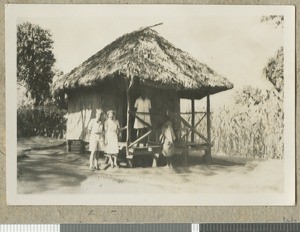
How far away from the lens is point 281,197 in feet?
7.45

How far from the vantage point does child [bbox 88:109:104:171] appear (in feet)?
7.37

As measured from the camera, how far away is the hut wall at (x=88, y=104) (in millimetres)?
2232

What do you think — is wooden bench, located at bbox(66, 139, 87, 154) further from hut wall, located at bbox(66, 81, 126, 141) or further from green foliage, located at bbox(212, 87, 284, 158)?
green foliage, located at bbox(212, 87, 284, 158)

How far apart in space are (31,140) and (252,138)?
0.82 metres

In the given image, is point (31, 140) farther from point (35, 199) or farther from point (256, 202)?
point (256, 202)

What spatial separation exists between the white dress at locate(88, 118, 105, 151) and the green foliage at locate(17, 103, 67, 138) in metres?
0.10

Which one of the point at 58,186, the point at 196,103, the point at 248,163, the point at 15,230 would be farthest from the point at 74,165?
the point at 248,163

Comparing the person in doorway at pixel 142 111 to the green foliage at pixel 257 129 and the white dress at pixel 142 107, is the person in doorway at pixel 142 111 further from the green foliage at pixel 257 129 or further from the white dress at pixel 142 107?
the green foliage at pixel 257 129

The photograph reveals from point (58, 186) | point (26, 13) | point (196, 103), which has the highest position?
point (26, 13)

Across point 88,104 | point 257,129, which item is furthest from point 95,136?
point 257,129

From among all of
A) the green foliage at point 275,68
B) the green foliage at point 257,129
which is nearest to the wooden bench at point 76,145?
the green foliage at point 257,129

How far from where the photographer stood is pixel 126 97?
2.23m

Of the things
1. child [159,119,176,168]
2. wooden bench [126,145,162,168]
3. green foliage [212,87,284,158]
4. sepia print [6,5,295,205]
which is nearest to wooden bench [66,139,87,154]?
sepia print [6,5,295,205]

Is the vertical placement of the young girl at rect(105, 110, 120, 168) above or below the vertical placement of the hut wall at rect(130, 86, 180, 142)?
below
